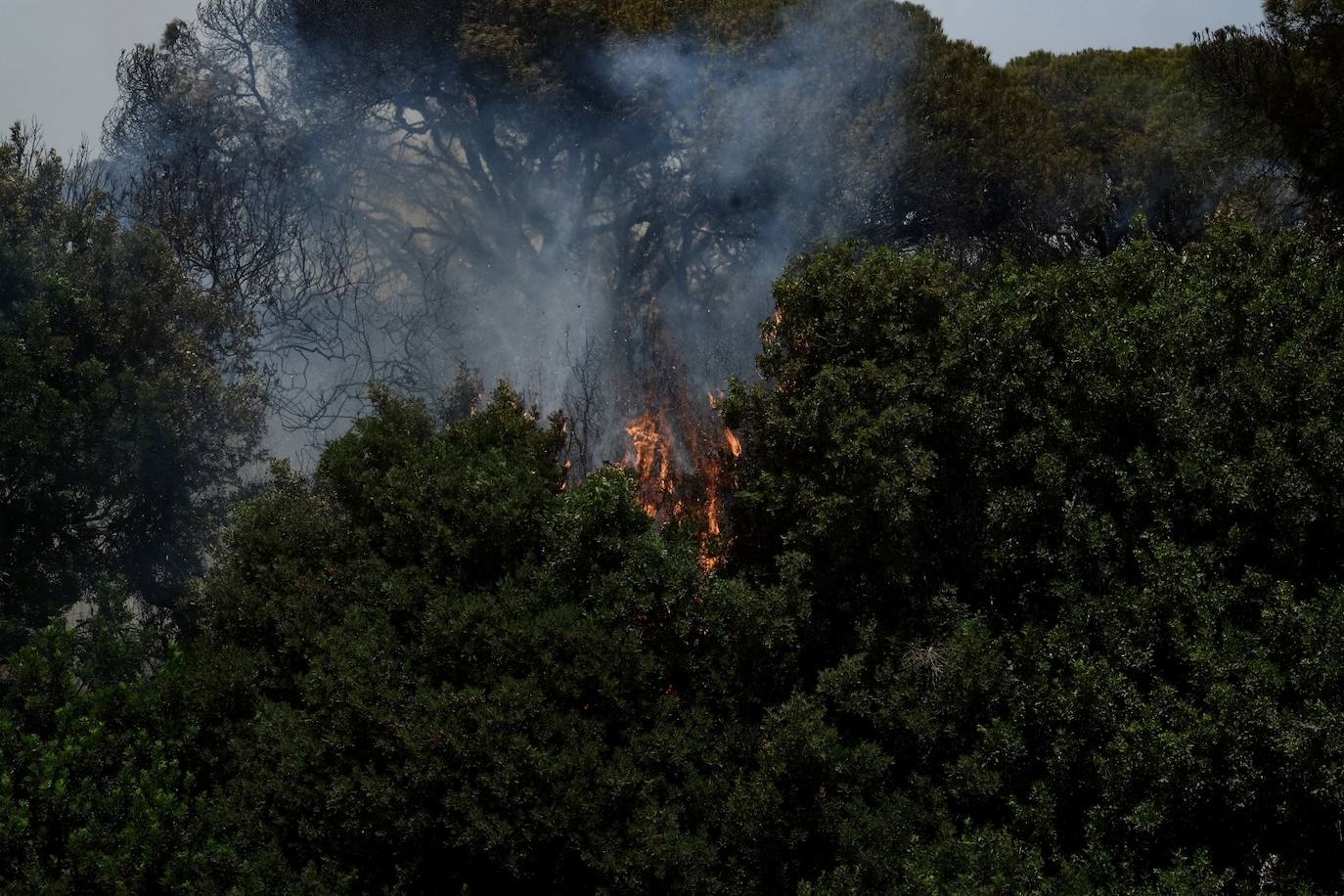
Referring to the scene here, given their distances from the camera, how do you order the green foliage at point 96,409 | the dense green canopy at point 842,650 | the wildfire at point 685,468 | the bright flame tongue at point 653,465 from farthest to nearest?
the bright flame tongue at point 653,465, the wildfire at point 685,468, the green foliage at point 96,409, the dense green canopy at point 842,650

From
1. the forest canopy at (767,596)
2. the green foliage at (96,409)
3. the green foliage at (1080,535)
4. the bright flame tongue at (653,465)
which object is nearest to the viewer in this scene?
the green foliage at (1080,535)

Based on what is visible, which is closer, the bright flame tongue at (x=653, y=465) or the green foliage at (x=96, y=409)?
the green foliage at (x=96, y=409)

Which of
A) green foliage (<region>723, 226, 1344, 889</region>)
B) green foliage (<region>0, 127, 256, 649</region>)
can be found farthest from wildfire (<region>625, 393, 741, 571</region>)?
green foliage (<region>0, 127, 256, 649</region>)

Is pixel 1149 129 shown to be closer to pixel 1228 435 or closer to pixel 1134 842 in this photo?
pixel 1228 435

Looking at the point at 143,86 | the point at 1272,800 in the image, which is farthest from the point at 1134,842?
the point at 143,86

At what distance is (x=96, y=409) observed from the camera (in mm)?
19531

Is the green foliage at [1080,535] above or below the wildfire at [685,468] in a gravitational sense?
below

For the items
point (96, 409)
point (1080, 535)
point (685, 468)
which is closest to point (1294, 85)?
point (1080, 535)

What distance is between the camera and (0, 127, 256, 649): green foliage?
62.3 ft

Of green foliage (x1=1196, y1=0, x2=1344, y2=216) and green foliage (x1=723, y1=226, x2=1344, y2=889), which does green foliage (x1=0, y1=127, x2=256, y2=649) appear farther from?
green foliage (x1=1196, y1=0, x2=1344, y2=216)

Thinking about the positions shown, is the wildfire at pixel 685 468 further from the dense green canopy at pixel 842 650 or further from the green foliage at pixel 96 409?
the green foliage at pixel 96 409

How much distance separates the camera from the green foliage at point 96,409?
19000 millimetres

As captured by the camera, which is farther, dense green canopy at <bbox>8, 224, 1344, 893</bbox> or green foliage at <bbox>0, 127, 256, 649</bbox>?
green foliage at <bbox>0, 127, 256, 649</bbox>

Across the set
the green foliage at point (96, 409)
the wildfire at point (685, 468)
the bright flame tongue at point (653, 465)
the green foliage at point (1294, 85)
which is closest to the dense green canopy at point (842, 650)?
the wildfire at point (685, 468)
